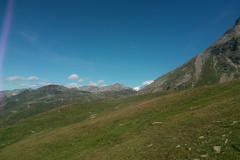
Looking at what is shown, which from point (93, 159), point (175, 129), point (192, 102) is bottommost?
point (93, 159)

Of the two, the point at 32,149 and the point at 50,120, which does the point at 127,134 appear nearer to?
the point at 32,149

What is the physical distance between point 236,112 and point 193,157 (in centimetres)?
1320

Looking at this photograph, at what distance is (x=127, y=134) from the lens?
Result: 3403 cm

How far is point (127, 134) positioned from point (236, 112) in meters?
19.0

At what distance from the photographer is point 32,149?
135 feet

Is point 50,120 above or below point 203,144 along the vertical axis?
above

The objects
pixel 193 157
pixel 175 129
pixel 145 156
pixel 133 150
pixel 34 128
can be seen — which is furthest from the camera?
pixel 34 128

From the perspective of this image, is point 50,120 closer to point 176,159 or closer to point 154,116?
point 154,116

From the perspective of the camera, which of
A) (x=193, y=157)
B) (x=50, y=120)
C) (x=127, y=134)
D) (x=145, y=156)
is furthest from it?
(x=50, y=120)

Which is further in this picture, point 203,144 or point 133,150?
point 133,150

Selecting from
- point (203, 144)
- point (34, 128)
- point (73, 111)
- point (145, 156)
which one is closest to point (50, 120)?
point (34, 128)

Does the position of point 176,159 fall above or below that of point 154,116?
below

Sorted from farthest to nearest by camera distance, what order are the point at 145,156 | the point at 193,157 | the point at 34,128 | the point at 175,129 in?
the point at 34,128 < the point at 175,129 < the point at 145,156 < the point at 193,157

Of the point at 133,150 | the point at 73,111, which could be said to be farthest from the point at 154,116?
the point at 73,111
